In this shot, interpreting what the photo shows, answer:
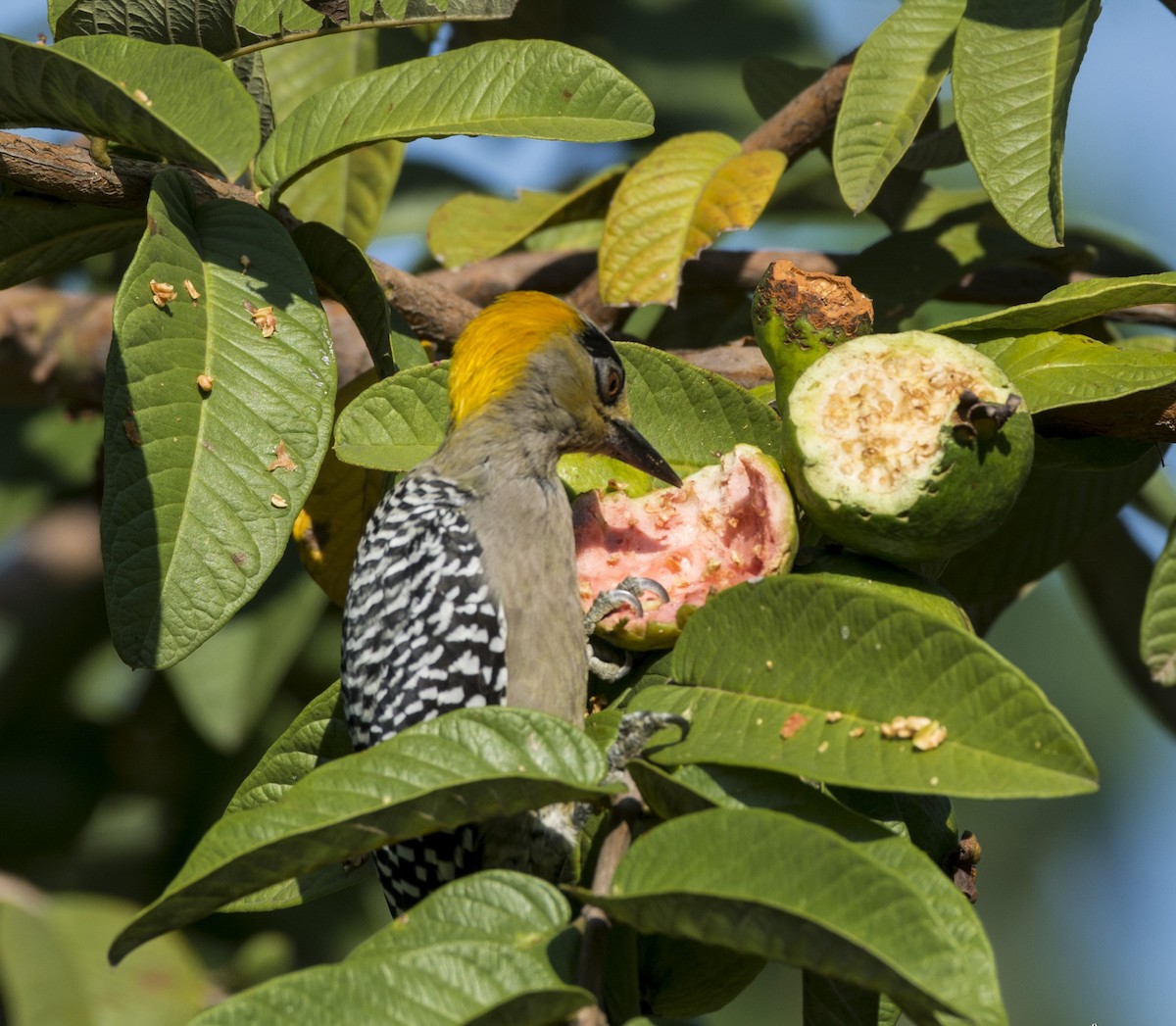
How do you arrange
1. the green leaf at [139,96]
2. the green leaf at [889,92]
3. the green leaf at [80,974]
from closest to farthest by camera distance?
the green leaf at [139,96] < the green leaf at [889,92] < the green leaf at [80,974]

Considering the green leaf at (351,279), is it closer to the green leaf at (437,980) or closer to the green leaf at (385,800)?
the green leaf at (385,800)

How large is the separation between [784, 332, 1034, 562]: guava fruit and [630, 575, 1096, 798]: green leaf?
243mm

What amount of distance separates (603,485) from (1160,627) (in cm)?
109

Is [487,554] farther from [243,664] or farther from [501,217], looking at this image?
[501,217]

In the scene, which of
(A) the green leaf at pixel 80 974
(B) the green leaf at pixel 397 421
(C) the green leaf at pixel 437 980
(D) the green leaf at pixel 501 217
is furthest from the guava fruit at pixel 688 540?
(A) the green leaf at pixel 80 974

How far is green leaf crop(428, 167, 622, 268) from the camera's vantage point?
3500 mm

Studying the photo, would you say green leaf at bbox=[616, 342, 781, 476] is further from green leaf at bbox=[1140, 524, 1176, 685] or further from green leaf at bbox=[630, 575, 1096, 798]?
green leaf at bbox=[1140, 524, 1176, 685]

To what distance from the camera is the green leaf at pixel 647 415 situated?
87.7 inches

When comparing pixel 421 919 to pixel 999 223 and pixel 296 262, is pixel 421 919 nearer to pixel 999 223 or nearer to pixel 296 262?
pixel 296 262

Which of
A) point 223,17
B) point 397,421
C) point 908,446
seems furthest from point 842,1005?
point 223,17

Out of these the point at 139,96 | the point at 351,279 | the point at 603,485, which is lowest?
the point at 603,485

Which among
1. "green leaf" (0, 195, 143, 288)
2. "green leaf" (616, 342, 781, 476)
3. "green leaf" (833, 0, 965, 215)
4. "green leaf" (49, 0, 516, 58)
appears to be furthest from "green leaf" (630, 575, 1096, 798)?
"green leaf" (0, 195, 143, 288)

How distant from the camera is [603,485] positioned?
253 cm

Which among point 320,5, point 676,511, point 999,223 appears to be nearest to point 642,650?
point 676,511
